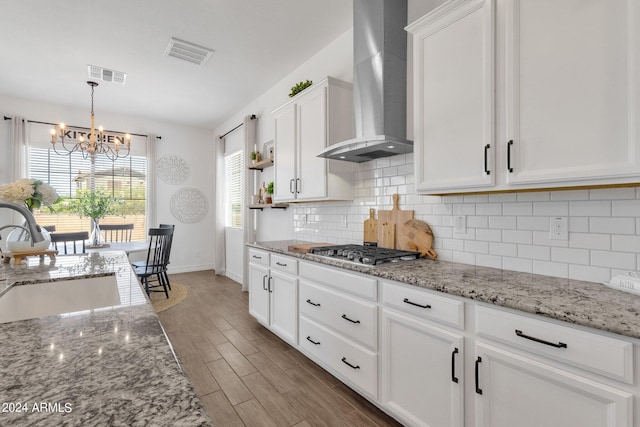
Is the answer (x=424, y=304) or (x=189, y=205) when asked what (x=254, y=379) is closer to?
(x=424, y=304)

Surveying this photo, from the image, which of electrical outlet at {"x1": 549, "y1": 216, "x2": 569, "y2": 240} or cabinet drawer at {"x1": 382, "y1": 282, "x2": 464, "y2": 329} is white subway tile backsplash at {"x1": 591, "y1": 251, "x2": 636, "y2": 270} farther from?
cabinet drawer at {"x1": 382, "y1": 282, "x2": 464, "y2": 329}

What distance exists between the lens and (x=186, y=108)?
5.10 m

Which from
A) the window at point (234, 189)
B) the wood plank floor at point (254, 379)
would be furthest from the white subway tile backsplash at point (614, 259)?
the window at point (234, 189)

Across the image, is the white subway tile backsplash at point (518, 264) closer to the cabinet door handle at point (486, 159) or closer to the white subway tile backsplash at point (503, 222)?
the white subway tile backsplash at point (503, 222)

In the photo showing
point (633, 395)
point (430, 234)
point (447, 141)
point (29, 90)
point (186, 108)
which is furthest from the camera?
point (186, 108)

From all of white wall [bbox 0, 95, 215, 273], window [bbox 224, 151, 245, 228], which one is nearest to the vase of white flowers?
window [bbox 224, 151, 245, 228]

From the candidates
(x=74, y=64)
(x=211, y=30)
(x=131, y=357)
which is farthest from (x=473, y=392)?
(x=74, y=64)

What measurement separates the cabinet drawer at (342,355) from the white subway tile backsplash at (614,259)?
4.07 ft

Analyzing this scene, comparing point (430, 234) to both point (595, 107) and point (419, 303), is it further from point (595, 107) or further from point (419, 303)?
point (595, 107)

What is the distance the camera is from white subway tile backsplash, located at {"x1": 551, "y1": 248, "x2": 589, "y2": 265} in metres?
1.51

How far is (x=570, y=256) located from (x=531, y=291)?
43 centimetres

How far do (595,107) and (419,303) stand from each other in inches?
44.5

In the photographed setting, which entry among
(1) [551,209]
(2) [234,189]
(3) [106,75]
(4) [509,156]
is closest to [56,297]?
(4) [509,156]

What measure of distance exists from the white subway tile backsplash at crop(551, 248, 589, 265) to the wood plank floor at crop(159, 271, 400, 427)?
4.28 feet
